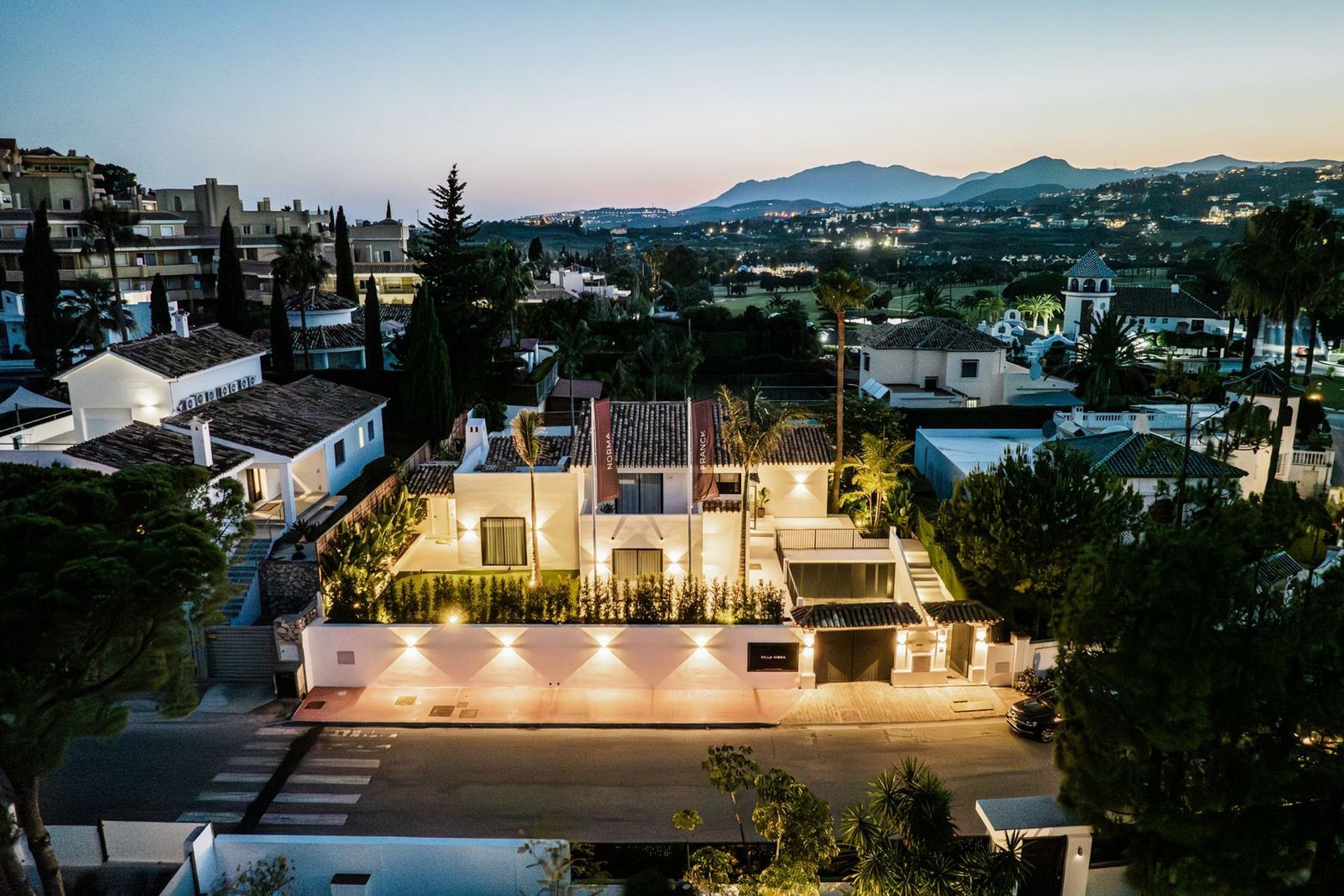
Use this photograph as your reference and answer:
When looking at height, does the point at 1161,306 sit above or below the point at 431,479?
above

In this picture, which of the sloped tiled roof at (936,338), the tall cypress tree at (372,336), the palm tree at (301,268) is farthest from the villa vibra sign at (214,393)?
the sloped tiled roof at (936,338)

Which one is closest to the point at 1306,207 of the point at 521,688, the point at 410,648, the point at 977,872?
the point at 977,872

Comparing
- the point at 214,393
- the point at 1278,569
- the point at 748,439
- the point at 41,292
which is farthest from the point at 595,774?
the point at 41,292

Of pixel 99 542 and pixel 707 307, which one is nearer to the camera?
pixel 99 542

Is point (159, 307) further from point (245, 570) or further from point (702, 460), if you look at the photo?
point (702, 460)

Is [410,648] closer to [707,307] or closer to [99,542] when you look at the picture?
[99,542]

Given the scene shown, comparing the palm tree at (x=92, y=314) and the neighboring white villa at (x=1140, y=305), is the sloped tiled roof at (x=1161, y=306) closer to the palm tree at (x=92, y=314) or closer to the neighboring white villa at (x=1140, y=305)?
the neighboring white villa at (x=1140, y=305)
